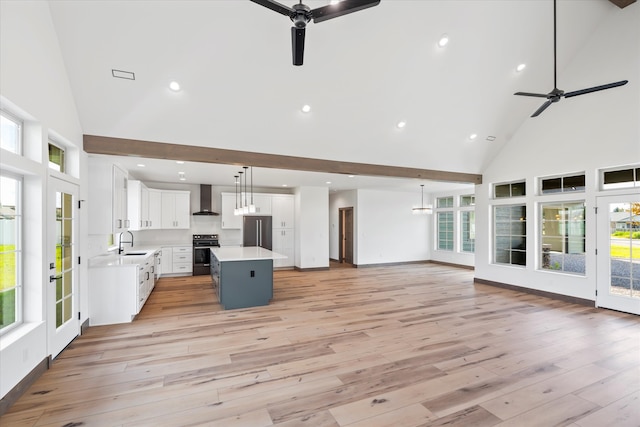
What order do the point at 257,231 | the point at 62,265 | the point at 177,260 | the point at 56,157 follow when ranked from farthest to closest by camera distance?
the point at 257,231 < the point at 177,260 < the point at 56,157 < the point at 62,265

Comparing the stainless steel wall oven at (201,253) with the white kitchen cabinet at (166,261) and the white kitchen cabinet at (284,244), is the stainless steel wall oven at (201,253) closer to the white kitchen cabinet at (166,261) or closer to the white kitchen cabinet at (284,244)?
the white kitchen cabinet at (166,261)

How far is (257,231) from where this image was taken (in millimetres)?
8953

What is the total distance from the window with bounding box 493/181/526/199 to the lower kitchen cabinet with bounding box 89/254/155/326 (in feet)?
25.0

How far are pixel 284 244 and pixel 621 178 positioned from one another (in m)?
7.76

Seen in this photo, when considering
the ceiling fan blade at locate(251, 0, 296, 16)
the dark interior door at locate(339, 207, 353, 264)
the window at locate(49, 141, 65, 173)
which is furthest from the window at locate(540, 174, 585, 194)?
the window at locate(49, 141, 65, 173)

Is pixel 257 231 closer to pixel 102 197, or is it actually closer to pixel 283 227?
pixel 283 227

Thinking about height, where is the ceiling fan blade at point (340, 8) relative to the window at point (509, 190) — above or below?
above

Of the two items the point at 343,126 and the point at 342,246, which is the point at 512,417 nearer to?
the point at 343,126

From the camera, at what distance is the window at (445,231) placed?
408 inches

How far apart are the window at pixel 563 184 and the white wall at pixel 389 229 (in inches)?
183

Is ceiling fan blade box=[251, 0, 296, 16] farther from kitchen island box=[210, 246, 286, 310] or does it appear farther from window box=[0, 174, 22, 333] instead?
kitchen island box=[210, 246, 286, 310]

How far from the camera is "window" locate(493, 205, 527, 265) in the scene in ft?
21.7

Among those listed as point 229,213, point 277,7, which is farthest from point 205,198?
point 277,7

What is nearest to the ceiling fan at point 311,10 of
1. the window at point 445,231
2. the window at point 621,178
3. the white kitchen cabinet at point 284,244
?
the window at point 621,178
